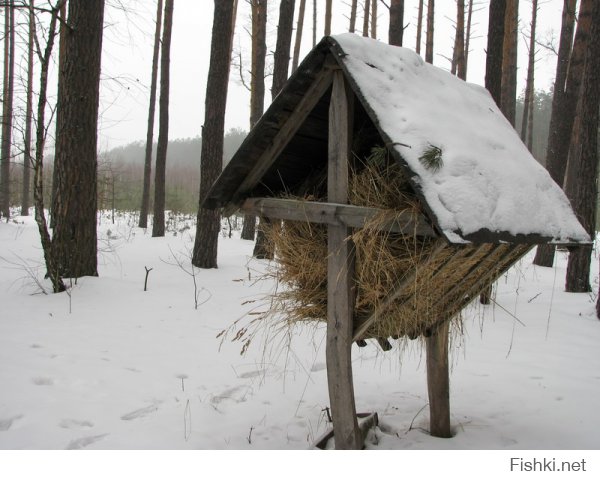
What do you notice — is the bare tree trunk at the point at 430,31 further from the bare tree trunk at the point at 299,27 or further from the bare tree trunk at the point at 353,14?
the bare tree trunk at the point at 299,27

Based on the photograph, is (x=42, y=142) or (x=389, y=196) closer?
(x=389, y=196)

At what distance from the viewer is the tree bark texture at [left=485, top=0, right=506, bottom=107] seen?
6762 millimetres

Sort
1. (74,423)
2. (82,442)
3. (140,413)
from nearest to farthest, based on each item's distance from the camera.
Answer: (82,442)
(74,423)
(140,413)

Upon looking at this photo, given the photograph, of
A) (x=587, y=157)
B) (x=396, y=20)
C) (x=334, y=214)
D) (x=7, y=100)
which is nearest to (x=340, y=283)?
(x=334, y=214)

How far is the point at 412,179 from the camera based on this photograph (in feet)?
6.55

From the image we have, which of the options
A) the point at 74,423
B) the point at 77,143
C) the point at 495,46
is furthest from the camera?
the point at 495,46

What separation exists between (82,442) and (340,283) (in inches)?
78.6

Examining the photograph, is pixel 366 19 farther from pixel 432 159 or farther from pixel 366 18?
pixel 432 159

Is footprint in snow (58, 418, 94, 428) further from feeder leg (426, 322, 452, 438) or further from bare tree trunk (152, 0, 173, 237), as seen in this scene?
bare tree trunk (152, 0, 173, 237)

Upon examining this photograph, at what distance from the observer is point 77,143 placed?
627cm

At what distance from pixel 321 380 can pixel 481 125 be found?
279cm

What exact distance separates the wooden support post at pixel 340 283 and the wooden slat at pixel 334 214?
81mm

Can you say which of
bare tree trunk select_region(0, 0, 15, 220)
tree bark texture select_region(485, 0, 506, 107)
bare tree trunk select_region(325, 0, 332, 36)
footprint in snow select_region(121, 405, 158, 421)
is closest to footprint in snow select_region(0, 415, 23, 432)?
footprint in snow select_region(121, 405, 158, 421)
